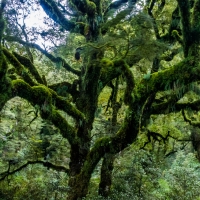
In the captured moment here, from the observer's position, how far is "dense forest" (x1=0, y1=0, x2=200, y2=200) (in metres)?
6.03

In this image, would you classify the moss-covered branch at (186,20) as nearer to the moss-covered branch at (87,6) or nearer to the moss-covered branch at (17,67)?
the moss-covered branch at (87,6)

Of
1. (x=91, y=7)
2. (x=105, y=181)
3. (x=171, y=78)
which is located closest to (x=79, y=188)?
(x=105, y=181)

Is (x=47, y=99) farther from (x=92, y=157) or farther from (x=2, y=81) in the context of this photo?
(x=92, y=157)

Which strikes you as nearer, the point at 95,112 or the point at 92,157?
the point at 92,157

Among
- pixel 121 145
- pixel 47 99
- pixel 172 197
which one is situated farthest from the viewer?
pixel 172 197

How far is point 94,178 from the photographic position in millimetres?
11383

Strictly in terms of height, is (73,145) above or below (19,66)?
below

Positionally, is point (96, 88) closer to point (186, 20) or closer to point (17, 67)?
point (17, 67)

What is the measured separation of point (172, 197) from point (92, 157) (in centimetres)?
344

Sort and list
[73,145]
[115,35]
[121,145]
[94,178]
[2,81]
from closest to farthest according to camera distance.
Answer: [2,81], [115,35], [121,145], [73,145], [94,178]

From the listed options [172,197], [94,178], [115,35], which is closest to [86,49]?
[115,35]

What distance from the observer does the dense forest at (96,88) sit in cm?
603

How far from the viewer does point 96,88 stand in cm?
821

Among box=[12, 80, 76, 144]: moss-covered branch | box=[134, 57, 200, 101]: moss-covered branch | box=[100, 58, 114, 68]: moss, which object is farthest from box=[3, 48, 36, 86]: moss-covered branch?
box=[134, 57, 200, 101]: moss-covered branch
